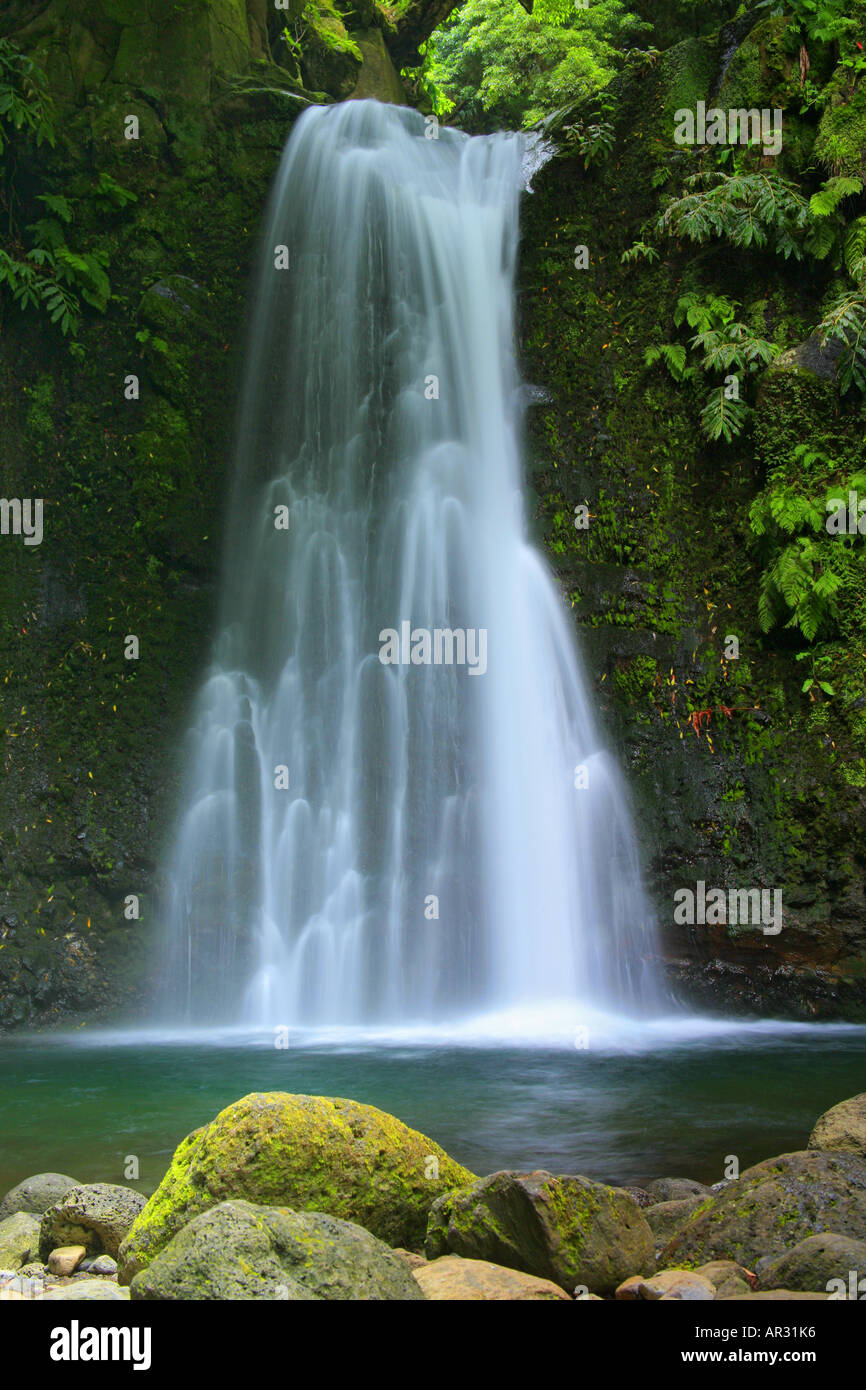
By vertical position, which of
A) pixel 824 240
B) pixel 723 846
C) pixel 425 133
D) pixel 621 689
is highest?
pixel 425 133

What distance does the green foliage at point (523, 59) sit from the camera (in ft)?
61.5

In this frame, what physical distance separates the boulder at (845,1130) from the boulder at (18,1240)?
138 inches

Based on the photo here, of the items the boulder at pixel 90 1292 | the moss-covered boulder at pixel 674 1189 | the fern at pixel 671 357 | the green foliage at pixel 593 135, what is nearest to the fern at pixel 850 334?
the fern at pixel 671 357

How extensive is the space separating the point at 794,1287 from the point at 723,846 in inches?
314

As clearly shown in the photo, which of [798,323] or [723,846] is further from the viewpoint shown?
[798,323]

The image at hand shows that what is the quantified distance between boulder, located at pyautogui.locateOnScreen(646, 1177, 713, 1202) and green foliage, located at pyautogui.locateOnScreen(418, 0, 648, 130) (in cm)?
1801

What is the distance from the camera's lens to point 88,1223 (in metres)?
4.39

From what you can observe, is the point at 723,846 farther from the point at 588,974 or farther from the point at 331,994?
the point at 331,994

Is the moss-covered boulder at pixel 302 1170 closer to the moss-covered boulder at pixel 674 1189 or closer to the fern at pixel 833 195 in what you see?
the moss-covered boulder at pixel 674 1189

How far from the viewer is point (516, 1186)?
3.88 metres

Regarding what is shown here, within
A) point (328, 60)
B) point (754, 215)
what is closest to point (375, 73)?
point (328, 60)

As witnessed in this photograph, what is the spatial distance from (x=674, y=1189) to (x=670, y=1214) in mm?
550

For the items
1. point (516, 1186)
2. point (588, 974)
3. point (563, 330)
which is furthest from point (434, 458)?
point (516, 1186)

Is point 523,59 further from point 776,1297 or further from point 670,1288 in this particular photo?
point 776,1297
